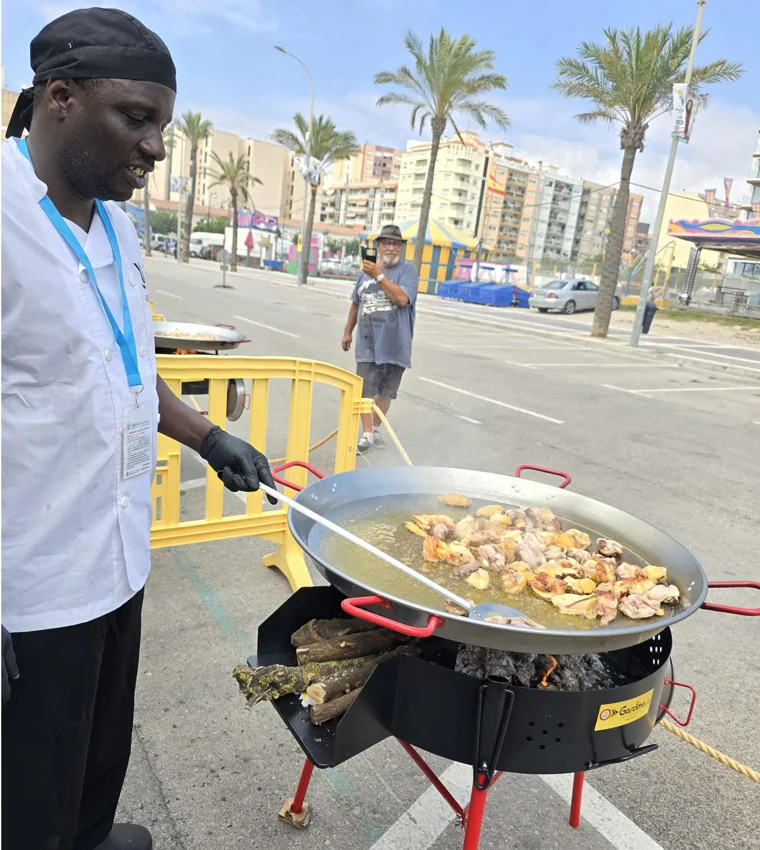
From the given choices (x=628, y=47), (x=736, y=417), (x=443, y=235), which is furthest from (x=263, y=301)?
(x=443, y=235)

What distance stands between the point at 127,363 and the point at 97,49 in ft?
2.00

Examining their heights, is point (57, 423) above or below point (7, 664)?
above

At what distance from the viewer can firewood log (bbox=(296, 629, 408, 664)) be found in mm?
1851

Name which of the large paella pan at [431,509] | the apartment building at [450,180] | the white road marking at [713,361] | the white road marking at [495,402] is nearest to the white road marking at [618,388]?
A: the white road marking at [495,402]

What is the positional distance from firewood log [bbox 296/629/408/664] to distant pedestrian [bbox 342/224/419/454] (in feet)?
14.0

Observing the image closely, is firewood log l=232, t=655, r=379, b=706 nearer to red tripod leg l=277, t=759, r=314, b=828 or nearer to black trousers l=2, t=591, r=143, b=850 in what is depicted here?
black trousers l=2, t=591, r=143, b=850

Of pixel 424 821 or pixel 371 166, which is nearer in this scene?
pixel 424 821

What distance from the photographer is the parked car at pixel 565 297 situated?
29.7 metres

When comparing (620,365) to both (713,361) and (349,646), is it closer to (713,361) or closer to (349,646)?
(713,361)

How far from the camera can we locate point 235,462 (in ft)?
5.98

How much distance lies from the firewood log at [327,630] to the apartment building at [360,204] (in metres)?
119

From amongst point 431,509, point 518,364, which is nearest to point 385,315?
point 431,509

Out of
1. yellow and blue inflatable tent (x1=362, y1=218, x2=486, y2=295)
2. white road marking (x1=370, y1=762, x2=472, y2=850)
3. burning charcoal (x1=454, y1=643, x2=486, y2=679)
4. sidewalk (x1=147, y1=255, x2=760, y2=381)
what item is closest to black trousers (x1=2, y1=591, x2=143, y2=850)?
burning charcoal (x1=454, y1=643, x2=486, y2=679)

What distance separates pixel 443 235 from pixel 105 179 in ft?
121
